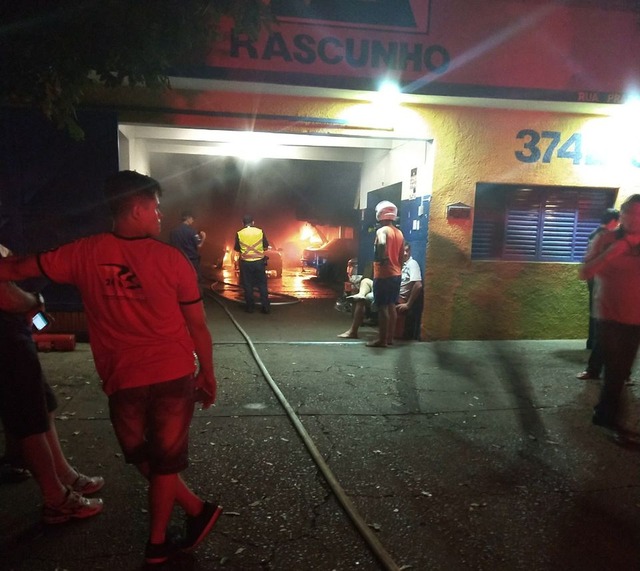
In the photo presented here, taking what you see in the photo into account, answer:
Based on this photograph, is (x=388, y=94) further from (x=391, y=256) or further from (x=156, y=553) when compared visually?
(x=156, y=553)

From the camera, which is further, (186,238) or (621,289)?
(186,238)

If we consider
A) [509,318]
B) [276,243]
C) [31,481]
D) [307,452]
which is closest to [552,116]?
[509,318]

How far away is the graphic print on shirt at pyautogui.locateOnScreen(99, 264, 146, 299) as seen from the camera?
85.1 inches

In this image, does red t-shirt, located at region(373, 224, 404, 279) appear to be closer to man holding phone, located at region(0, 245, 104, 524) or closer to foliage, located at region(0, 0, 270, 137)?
foliage, located at region(0, 0, 270, 137)

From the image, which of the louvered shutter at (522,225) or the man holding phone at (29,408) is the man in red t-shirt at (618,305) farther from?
the man holding phone at (29,408)

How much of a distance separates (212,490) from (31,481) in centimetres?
121

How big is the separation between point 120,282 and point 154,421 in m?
0.67

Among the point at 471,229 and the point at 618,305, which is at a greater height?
the point at 471,229

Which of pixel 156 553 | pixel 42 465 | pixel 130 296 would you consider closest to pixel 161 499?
pixel 156 553

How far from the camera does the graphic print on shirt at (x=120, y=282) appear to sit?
2.16 metres

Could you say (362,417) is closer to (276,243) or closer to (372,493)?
(372,493)

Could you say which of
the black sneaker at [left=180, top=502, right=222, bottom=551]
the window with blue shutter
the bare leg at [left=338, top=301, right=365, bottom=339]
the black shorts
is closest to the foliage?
the black shorts

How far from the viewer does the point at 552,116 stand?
7020 mm

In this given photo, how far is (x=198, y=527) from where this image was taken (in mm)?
2504
